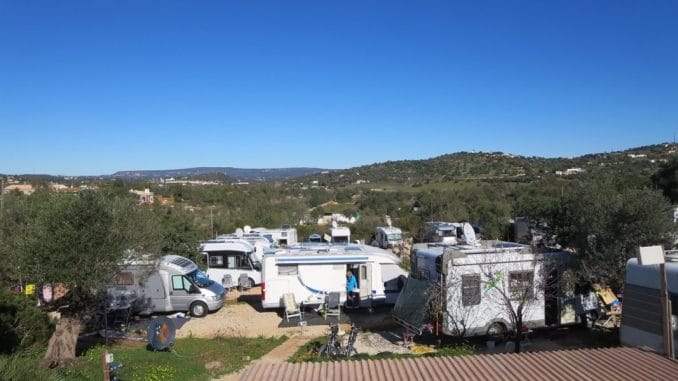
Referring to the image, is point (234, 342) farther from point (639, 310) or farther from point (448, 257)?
point (639, 310)

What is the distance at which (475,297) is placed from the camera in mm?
11227

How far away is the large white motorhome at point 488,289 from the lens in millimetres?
11117

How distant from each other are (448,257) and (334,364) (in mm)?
5038

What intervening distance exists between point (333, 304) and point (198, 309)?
406 centimetres

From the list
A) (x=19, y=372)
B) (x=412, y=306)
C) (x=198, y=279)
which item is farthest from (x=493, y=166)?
(x=19, y=372)

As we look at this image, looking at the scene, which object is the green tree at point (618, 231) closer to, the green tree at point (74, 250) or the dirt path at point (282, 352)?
the dirt path at point (282, 352)

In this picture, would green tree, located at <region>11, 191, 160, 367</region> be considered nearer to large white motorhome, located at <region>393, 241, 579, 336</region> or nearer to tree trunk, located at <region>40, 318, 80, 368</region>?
tree trunk, located at <region>40, 318, 80, 368</region>

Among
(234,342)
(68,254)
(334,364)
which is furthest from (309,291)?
(334,364)

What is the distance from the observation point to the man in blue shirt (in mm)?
15023

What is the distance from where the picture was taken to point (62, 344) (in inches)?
401

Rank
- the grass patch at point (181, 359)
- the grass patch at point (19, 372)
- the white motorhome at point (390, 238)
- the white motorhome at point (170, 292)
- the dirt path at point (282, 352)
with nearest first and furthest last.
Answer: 1. the grass patch at point (19, 372)
2. the grass patch at point (181, 359)
3. the dirt path at point (282, 352)
4. the white motorhome at point (170, 292)
5. the white motorhome at point (390, 238)

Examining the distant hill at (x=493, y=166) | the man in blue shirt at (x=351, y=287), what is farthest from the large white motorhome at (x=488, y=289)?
the distant hill at (x=493, y=166)

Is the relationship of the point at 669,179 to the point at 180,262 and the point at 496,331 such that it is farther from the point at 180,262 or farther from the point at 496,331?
the point at 180,262

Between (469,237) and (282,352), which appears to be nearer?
(282,352)
